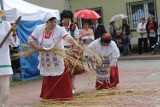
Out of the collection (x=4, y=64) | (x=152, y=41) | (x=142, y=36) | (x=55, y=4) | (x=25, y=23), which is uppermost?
(x=55, y=4)

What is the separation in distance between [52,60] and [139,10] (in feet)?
51.6

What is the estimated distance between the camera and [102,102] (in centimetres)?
745

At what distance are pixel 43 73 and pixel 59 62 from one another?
0.39m

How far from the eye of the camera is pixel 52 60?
24.6 feet

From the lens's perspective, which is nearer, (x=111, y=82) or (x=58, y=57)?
(x=58, y=57)

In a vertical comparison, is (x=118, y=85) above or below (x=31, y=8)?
below

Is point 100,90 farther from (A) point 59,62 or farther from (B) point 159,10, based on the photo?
(B) point 159,10

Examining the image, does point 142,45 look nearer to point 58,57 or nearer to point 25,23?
point 25,23

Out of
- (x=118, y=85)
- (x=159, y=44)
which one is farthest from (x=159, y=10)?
(x=118, y=85)

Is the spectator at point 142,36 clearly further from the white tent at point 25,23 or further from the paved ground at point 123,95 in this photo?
the paved ground at point 123,95


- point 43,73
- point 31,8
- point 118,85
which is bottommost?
point 118,85

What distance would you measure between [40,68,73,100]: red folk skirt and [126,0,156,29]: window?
15.1m

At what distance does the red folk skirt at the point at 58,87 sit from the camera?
25.1 feet

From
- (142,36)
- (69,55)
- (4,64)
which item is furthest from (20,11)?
(142,36)
